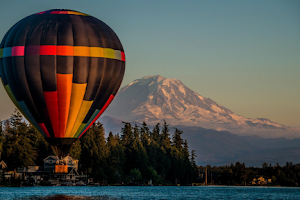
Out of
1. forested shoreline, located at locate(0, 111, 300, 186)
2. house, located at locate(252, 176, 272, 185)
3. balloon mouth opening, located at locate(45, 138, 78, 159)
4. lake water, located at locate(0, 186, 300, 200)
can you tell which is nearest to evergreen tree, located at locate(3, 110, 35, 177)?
forested shoreline, located at locate(0, 111, 300, 186)

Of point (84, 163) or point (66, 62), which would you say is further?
point (84, 163)

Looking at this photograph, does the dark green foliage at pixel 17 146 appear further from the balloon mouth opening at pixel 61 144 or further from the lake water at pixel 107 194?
the balloon mouth opening at pixel 61 144

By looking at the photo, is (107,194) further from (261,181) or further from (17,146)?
(261,181)

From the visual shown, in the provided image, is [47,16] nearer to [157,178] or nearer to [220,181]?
[157,178]

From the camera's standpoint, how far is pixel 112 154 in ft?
385

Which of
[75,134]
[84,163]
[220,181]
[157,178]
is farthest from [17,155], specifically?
[220,181]

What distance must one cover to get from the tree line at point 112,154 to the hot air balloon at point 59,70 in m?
48.5

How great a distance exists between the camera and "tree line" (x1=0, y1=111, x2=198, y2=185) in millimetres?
102750

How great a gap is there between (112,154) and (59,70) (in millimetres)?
65879

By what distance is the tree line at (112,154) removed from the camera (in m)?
103

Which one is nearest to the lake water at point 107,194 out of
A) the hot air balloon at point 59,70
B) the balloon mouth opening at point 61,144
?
the balloon mouth opening at point 61,144

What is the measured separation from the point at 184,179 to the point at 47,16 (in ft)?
289

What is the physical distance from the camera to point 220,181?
18825 centimetres

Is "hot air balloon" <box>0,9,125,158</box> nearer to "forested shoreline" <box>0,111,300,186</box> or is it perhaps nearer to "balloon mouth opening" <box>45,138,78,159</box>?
"balloon mouth opening" <box>45,138,78,159</box>
